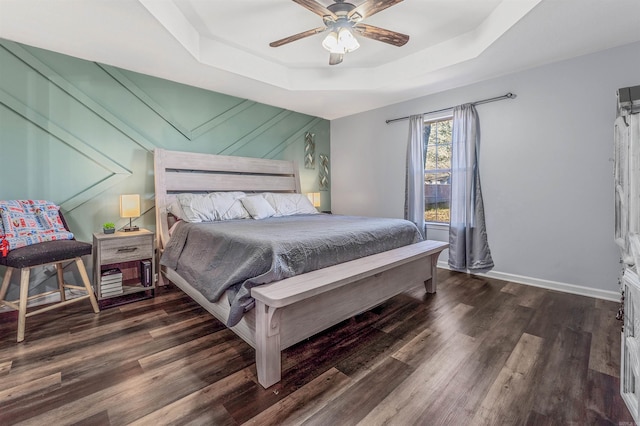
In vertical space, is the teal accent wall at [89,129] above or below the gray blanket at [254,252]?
above

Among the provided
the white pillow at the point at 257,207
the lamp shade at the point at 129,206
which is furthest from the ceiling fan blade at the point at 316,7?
the lamp shade at the point at 129,206

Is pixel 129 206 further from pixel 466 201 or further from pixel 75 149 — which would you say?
pixel 466 201

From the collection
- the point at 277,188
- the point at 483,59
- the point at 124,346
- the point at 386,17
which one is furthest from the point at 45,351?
the point at 483,59

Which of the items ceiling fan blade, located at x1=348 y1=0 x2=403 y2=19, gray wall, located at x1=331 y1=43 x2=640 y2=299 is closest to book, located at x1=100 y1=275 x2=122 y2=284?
ceiling fan blade, located at x1=348 y1=0 x2=403 y2=19

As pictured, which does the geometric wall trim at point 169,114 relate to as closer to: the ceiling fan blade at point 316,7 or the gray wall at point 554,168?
the ceiling fan blade at point 316,7

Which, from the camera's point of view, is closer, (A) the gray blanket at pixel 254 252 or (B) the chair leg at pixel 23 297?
(A) the gray blanket at pixel 254 252

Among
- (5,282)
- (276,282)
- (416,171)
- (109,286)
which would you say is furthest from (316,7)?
(5,282)

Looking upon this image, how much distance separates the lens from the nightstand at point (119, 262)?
8.50ft

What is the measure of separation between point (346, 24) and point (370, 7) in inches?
11.2

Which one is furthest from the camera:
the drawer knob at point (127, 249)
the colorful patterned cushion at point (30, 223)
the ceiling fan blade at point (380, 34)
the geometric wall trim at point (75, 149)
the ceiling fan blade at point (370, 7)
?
the drawer knob at point (127, 249)

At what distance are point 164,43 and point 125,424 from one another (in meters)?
2.84

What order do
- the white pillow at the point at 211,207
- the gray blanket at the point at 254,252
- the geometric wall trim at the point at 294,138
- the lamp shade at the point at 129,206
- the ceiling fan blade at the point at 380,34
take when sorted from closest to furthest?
1. the gray blanket at the point at 254,252
2. the ceiling fan blade at the point at 380,34
3. the lamp shade at the point at 129,206
4. the white pillow at the point at 211,207
5. the geometric wall trim at the point at 294,138

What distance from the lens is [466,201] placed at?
141 inches

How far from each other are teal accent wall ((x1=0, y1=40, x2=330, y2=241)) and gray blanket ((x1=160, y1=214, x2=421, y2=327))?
0.98m
